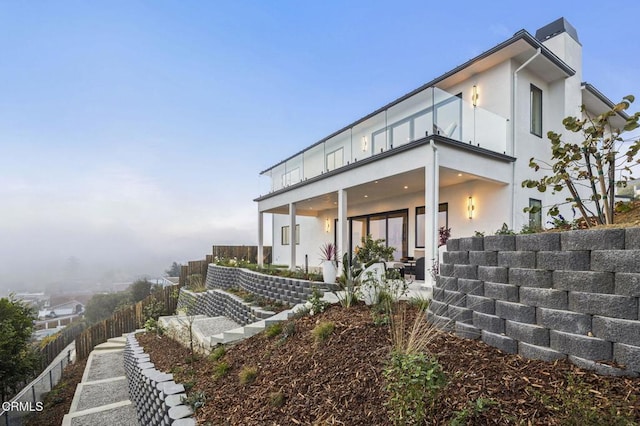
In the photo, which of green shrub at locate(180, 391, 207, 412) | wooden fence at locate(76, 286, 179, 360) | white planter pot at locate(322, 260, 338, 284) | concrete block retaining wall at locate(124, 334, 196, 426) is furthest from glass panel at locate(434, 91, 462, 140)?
wooden fence at locate(76, 286, 179, 360)

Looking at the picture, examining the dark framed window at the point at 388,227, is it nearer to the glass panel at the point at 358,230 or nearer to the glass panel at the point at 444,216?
the glass panel at the point at 358,230

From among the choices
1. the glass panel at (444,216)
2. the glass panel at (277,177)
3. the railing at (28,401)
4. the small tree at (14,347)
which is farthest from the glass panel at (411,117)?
the small tree at (14,347)

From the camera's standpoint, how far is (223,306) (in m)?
9.71

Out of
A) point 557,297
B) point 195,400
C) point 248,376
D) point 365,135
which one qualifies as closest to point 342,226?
point 365,135

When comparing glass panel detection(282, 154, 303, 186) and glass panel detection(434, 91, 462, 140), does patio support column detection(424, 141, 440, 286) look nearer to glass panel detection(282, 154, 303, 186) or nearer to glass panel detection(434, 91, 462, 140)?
glass panel detection(434, 91, 462, 140)

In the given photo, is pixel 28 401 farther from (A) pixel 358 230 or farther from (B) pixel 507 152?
(B) pixel 507 152

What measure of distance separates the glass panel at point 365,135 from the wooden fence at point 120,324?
34.4ft

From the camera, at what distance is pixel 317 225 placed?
1620 centimetres

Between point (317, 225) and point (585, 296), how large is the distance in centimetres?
1409

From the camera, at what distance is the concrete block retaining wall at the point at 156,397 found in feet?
11.5

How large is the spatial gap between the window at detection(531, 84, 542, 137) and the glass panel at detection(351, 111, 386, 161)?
4611 millimetres

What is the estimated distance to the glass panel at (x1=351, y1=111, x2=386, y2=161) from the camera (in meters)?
8.55

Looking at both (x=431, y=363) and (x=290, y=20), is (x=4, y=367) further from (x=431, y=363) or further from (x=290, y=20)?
(x=290, y=20)

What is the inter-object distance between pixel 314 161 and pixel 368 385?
899 centimetres
